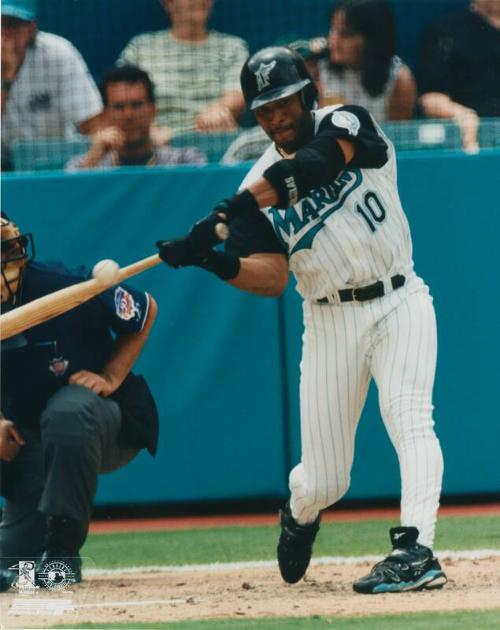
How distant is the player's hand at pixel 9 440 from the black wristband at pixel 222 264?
879mm

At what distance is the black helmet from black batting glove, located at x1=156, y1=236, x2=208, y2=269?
0.50 m

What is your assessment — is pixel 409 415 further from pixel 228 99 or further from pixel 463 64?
pixel 463 64

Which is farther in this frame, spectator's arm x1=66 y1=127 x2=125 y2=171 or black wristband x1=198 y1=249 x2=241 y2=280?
spectator's arm x1=66 y1=127 x2=125 y2=171

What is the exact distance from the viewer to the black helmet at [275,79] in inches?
162

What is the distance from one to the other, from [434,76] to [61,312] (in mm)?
2941

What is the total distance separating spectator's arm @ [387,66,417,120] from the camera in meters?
6.25

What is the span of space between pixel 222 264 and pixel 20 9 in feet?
8.94

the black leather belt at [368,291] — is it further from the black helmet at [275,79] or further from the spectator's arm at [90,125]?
the spectator's arm at [90,125]

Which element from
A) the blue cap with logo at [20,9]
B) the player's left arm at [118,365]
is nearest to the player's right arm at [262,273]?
the player's left arm at [118,365]

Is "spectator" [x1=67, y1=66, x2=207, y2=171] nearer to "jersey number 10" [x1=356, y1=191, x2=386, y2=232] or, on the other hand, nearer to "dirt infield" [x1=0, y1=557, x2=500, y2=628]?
"jersey number 10" [x1=356, y1=191, x2=386, y2=232]

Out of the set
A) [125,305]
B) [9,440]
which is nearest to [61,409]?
[9,440]

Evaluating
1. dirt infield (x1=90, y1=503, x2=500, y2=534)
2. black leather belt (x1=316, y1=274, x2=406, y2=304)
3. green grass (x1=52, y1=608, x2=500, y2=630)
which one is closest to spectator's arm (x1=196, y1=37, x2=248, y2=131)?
dirt infield (x1=90, y1=503, x2=500, y2=534)

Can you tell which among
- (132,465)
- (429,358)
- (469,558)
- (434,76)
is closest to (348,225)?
(429,358)

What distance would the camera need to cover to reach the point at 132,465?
18.9 ft
